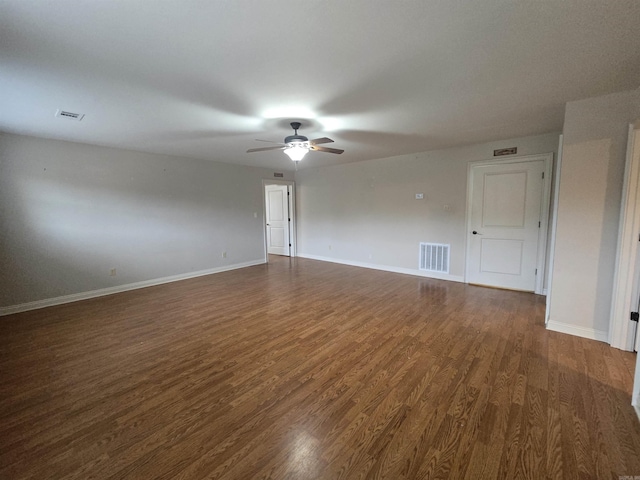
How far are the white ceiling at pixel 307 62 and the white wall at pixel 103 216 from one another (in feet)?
2.35

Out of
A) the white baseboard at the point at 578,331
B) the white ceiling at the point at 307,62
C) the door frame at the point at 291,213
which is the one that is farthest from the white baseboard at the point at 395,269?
the white ceiling at the point at 307,62

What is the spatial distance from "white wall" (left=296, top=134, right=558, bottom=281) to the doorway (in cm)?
24

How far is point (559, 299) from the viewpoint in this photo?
116 inches

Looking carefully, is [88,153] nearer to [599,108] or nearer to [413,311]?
[413,311]

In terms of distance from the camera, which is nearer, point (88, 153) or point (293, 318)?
point (293, 318)

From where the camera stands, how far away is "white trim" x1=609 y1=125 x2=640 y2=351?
247cm

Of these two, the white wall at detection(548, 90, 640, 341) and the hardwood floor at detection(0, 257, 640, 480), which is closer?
the hardwood floor at detection(0, 257, 640, 480)

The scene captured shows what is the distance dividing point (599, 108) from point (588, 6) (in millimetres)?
1773

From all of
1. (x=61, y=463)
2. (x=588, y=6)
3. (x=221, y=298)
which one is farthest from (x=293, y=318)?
(x=588, y=6)

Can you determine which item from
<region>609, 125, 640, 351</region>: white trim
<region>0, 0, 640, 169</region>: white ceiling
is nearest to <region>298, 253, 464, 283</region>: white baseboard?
<region>609, 125, 640, 351</region>: white trim

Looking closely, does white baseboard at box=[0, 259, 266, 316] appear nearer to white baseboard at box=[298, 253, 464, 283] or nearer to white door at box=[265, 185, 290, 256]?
white door at box=[265, 185, 290, 256]

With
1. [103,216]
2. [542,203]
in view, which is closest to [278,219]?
[103,216]

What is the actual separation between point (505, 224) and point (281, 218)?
17.7 ft

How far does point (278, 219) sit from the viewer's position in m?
7.86
